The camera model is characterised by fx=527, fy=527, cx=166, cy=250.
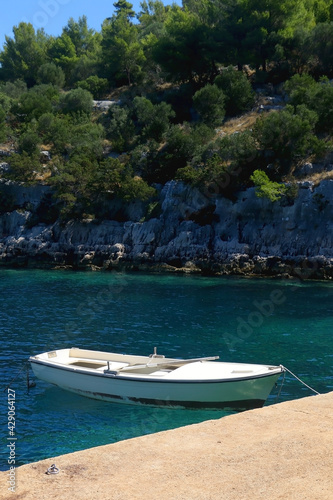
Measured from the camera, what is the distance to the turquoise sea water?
16953 mm

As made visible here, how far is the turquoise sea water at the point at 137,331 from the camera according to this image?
667 inches

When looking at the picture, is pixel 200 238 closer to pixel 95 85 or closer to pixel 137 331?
pixel 137 331

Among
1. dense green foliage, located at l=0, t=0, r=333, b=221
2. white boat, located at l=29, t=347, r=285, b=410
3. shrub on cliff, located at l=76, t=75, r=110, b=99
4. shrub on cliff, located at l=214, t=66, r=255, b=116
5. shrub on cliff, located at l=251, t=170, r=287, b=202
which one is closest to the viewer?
white boat, located at l=29, t=347, r=285, b=410

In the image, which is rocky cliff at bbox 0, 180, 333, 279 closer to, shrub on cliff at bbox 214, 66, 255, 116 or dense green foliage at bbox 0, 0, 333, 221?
dense green foliage at bbox 0, 0, 333, 221

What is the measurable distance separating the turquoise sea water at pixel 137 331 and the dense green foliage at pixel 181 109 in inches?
563

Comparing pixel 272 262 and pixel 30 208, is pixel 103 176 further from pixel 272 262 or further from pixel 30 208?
pixel 272 262

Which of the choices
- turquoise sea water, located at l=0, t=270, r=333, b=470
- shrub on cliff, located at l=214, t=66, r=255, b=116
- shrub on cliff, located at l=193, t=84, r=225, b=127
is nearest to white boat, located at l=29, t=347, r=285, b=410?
turquoise sea water, located at l=0, t=270, r=333, b=470

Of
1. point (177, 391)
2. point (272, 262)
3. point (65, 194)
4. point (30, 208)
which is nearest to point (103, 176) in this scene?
point (65, 194)

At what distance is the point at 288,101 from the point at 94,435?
195 ft

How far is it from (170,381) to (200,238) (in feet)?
122

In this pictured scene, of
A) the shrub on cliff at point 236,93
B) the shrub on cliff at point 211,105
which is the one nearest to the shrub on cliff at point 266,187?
the shrub on cliff at point 211,105

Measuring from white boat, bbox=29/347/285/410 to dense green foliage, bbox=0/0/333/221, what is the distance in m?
34.0

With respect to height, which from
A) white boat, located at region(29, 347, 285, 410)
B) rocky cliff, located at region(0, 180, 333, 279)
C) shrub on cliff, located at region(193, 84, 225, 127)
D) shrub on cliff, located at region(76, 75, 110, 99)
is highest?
shrub on cliff, located at region(76, 75, 110, 99)

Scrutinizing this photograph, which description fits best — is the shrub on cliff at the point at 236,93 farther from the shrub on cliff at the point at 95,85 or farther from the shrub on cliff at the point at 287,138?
the shrub on cliff at the point at 95,85
